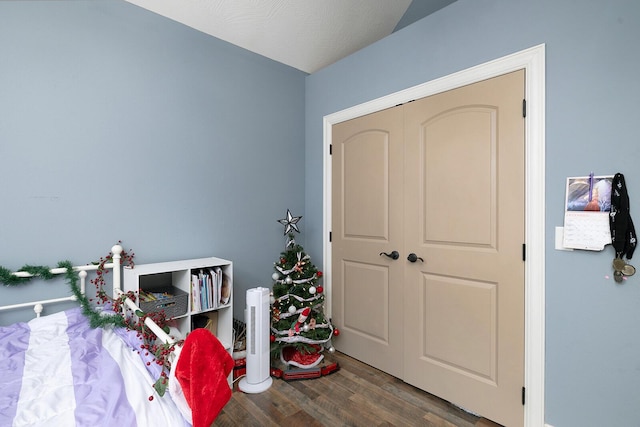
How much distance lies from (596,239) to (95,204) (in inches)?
109

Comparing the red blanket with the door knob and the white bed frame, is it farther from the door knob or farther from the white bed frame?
the door knob

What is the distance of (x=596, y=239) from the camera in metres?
1.52

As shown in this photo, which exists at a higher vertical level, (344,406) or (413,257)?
(413,257)

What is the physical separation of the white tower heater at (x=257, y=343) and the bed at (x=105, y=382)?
0.83 m

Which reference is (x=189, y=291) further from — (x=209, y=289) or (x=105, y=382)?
(x=105, y=382)

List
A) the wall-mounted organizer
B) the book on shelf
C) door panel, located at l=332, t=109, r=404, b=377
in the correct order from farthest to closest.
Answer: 1. door panel, located at l=332, t=109, r=404, b=377
2. the book on shelf
3. the wall-mounted organizer

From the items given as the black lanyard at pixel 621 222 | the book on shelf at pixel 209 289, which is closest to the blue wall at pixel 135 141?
the book on shelf at pixel 209 289

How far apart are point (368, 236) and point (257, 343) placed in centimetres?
115

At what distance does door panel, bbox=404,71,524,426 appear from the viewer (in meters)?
1.80

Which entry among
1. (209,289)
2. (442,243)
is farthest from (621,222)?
(209,289)

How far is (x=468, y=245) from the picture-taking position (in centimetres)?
199

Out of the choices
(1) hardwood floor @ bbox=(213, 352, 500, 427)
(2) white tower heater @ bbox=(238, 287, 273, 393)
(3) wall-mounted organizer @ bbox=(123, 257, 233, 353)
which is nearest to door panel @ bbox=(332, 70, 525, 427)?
(1) hardwood floor @ bbox=(213, 352, 500, 427)

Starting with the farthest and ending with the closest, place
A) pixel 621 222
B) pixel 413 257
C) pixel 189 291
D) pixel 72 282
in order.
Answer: pixel 413 257 → pixel 189 291 → pixel 72 282 → pixel 621 222

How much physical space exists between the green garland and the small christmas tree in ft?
3.63
